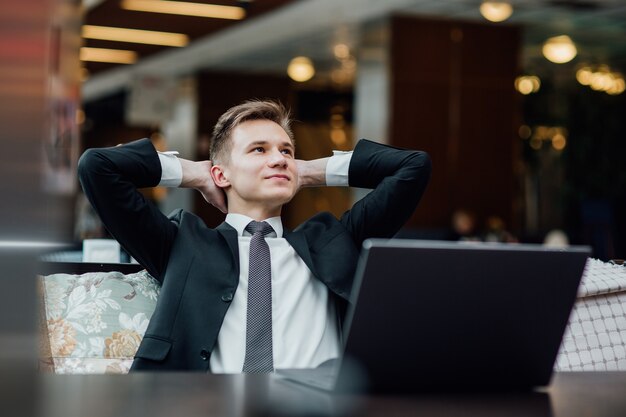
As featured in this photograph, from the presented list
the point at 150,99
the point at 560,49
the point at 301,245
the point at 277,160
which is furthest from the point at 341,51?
the point at 301,245

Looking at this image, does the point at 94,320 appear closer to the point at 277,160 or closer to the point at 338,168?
the point at 277,160

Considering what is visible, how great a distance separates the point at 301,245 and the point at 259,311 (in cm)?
22

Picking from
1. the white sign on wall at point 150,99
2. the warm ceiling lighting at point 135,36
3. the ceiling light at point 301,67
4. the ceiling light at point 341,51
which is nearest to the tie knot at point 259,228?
→ the warm ceiling lighting at point 135,36

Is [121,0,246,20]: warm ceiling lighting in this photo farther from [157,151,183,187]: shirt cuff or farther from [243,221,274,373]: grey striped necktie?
[243,221,274,373]: grey striped necktie

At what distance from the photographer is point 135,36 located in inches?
469

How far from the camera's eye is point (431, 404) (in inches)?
42.4

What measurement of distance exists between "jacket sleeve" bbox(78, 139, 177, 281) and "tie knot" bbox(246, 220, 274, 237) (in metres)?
0.21

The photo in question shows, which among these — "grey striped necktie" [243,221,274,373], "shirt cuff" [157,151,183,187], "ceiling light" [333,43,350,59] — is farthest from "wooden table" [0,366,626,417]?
"ceiling light" [333,43,350,59]

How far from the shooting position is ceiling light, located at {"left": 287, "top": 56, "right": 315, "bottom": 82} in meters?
13.6

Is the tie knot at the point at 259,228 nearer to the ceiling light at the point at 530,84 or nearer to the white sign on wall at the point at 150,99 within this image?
the ceiling light at the point at 530,84

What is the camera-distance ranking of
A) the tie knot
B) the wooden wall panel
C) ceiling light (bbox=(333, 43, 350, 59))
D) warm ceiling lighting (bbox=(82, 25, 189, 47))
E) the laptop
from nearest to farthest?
the laptop → the tie knot → the wooden wall panel → warm ceiling lighting (bbox=(82, 25, 189, 47)) → ceiling light (bbox=(333, 43, 350, 59))

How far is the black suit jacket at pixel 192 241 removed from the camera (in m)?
2.02

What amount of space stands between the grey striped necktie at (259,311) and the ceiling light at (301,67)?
37.9ft

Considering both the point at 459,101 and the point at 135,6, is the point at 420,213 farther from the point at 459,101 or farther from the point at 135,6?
the point at 135,6
